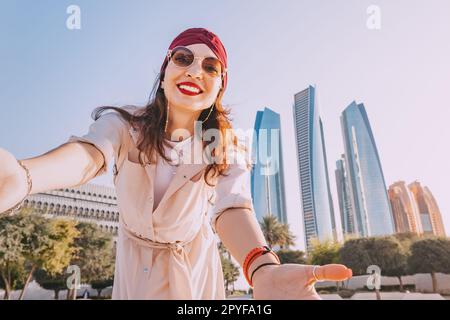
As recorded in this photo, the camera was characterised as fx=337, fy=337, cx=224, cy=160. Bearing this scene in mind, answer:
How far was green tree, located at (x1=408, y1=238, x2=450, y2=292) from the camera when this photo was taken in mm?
23719

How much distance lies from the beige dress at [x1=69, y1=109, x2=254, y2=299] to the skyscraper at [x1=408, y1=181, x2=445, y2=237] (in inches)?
2473

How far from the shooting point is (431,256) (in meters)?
24.1

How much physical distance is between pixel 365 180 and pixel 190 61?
A: 210 feet

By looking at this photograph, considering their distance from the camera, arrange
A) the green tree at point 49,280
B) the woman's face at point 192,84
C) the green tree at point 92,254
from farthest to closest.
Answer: the green tree at point 49,280
the green tree at point 92,254
the woman's face at point 192,84

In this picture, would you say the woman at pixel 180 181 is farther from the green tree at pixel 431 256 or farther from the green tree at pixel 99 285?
the green tree at pixel 99 285

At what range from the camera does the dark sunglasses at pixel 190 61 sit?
145 centimetres

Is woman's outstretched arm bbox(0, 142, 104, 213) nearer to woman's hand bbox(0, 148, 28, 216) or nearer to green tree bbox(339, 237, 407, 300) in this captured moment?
woman's hand bbox(0, 148, 28, 216)

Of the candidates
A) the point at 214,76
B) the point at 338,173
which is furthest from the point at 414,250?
the point at 338,173

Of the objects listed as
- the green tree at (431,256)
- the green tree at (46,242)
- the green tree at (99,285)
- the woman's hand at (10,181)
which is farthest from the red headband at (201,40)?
the green tree at (99,285)

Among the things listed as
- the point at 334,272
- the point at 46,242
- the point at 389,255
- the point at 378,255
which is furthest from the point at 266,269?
the point at 389,255

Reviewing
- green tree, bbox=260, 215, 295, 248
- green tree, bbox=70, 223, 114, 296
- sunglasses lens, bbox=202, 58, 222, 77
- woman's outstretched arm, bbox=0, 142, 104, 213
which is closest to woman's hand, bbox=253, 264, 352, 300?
woman's outstretched arm, bbox=0, 142, 104, 213

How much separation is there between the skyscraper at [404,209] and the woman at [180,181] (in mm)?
62158

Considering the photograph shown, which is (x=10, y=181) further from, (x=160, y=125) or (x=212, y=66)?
(x=212, y=66)
